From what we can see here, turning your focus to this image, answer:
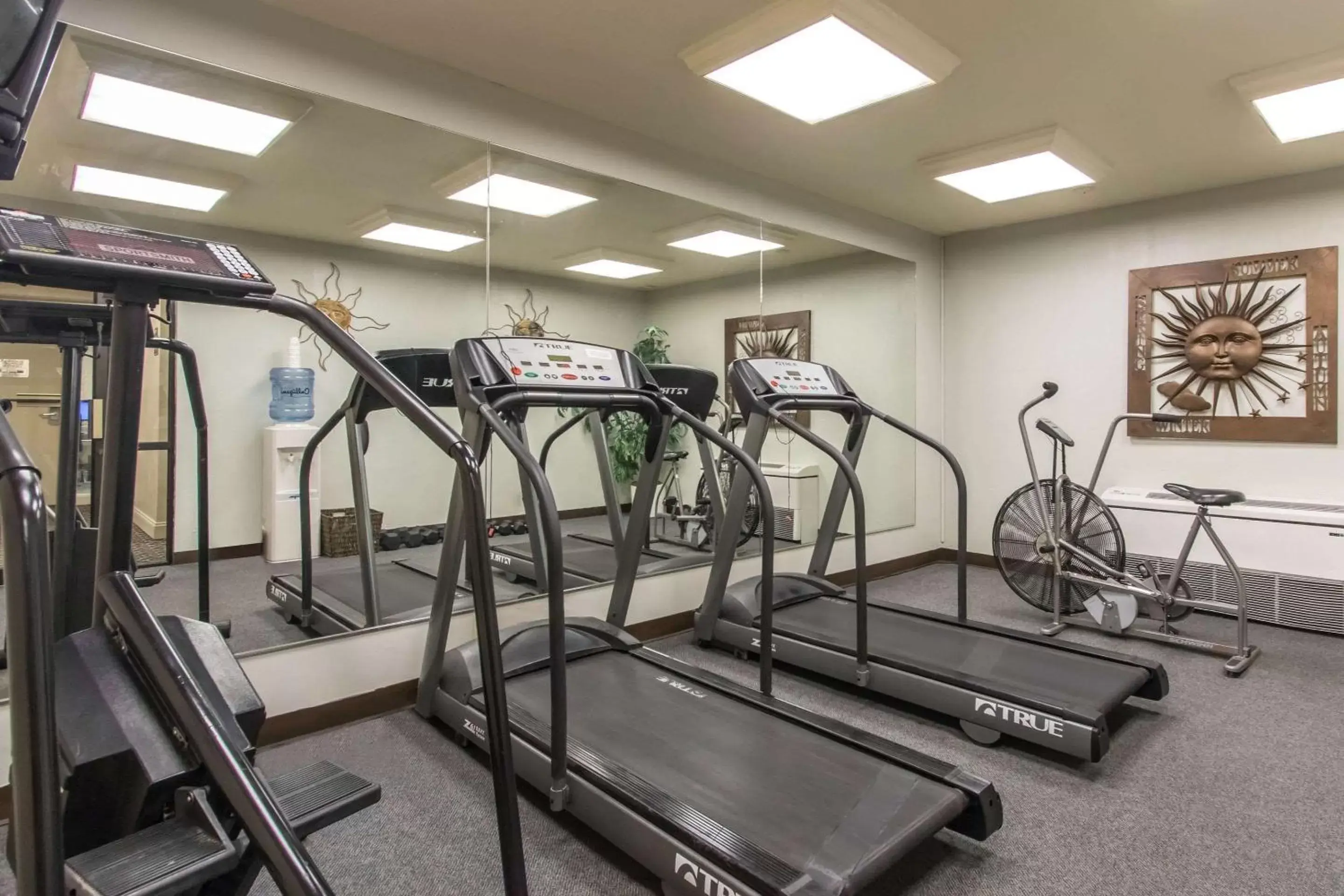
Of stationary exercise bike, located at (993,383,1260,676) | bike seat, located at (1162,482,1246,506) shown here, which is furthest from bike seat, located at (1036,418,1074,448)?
bike seat, located at (1162,482,1246,506)

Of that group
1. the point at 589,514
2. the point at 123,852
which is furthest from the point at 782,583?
the point at 123,852

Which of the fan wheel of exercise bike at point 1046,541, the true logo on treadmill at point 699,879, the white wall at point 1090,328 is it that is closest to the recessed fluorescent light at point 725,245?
the white wall at point 1090,328

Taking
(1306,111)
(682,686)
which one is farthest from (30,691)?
(1306,111)

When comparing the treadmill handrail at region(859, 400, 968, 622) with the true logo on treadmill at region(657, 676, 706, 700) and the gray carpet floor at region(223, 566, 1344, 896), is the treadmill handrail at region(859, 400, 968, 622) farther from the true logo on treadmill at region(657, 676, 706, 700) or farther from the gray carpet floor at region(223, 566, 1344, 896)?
the true logo on treadmill at region(657, 676, 706, 700)

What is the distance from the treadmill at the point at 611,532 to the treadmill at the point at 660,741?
654 millimetres

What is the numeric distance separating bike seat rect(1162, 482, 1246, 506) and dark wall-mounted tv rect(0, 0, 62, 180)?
4334 millimetres

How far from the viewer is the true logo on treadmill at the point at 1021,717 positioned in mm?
2510

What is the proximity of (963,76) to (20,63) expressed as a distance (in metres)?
3.29

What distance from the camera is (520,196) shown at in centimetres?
367

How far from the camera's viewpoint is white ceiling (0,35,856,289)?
243 cm

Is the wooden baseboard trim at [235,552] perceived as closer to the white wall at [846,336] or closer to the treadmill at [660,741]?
the treadmill at [660,741]

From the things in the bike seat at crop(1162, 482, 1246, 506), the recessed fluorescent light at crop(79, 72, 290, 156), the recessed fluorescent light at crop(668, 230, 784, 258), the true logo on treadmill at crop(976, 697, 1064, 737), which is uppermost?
the recessed fluorescent light at crop(668, 230, 784, 258)

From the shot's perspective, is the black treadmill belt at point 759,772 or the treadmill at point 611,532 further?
the treadmill at point 611,532

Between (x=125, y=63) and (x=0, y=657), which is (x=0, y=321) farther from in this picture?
(x=0, y=657)
